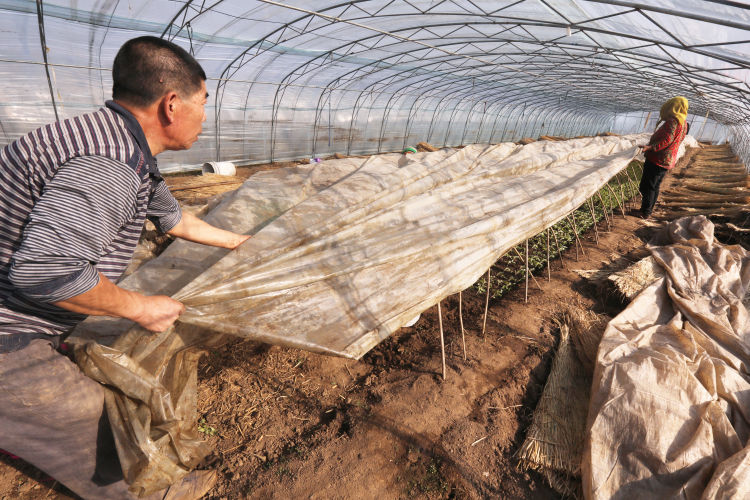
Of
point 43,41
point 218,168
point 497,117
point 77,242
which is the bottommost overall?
point 218,168

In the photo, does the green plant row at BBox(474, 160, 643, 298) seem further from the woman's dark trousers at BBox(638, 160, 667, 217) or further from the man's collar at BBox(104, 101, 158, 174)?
the man's collar at BBox(104, 101, 158, 174)

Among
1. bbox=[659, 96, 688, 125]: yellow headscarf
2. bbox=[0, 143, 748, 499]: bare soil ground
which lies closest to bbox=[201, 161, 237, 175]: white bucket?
bbox=[0, 143, 748, 499]: bare soil ground

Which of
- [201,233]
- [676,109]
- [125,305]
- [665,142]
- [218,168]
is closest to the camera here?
Result: [125,305]

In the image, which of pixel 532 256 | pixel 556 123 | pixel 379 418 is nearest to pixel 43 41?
pixel 379 418

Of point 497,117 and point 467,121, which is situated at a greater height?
point 497,117

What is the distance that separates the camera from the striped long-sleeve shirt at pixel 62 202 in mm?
1198

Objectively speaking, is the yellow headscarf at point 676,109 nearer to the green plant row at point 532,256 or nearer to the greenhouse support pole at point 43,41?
the green plant row at point 532,256

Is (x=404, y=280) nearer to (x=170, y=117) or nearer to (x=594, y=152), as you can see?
(x=170, y=117)

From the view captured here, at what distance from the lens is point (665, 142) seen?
6934 mm

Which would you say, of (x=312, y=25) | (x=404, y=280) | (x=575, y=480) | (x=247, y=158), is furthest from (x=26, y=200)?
(x=247, y=158)

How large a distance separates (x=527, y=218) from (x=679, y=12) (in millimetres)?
5505

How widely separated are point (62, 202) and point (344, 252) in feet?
4.54

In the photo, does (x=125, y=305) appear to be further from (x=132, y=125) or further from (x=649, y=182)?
(x=649, y=182)

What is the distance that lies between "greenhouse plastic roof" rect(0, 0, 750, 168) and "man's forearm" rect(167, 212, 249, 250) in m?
6.92
